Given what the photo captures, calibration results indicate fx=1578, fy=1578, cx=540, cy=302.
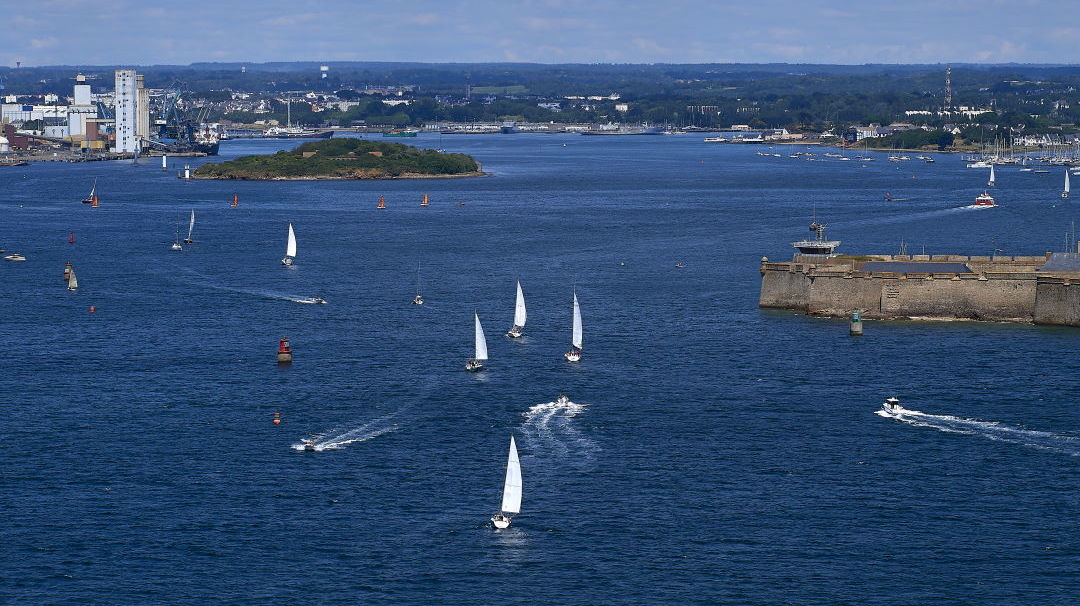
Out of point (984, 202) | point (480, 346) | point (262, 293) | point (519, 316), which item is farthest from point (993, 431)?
point (984, 202)

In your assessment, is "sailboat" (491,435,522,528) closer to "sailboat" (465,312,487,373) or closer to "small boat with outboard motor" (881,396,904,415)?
"small boat with outboard motor" (881,396,904,415)

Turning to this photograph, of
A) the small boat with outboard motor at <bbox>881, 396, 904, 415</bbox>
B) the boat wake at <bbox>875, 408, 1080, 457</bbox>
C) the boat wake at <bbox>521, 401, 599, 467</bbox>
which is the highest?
the small boat with outboard motor at <bbox>881, 396, 904, 415</bbox>

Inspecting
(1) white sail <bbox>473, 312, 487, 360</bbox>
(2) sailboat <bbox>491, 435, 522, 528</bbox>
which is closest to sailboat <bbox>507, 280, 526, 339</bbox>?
(1) white sail <bbox>473, 312, 487, 360</bbox>

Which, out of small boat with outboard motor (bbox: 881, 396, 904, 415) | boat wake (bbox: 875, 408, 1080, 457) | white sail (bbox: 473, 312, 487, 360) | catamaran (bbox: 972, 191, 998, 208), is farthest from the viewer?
catamaran (bbox: 972, 191, 998, 208)

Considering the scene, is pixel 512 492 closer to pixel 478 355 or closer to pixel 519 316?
pixel 478 355

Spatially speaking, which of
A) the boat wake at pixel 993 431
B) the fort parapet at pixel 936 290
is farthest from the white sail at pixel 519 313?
the boat wake at pixel 993 431
